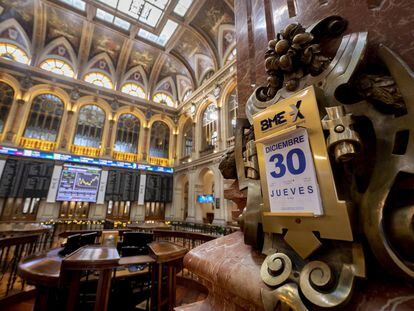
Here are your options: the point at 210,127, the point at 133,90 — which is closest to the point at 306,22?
the point at 210,127

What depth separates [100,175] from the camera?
35.4 ft

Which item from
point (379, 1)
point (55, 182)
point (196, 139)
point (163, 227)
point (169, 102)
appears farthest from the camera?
point (169, 102)

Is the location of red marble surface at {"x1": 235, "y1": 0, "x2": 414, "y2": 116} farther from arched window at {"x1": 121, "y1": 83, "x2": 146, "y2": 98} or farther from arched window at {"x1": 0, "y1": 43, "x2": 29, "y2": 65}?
arched window at {"x1": 0, "y1": 43, "x2": 29, "y2": 65}

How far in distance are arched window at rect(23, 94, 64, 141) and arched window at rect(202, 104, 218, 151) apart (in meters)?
8.54

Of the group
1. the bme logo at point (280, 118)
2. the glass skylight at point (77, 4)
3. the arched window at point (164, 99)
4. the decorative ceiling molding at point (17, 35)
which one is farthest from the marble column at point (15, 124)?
the bme logo at point (280, 118)

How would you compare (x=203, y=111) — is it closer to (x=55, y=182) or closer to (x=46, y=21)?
(x=55, y=182)

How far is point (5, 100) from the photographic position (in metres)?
9.52

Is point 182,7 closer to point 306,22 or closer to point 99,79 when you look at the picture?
point 99,79

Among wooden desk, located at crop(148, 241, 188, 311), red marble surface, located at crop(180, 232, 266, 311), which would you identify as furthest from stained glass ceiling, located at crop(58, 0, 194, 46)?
red marble surface, located at crop(180, 232, 266, 311)

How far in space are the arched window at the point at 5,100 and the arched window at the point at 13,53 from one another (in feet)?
5.69

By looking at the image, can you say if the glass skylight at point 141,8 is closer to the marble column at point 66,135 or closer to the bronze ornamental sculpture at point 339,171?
the marble column at point 66,135

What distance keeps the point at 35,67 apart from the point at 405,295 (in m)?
15.0

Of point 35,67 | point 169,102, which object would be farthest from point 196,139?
point 35,67

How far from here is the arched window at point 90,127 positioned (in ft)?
36.3
